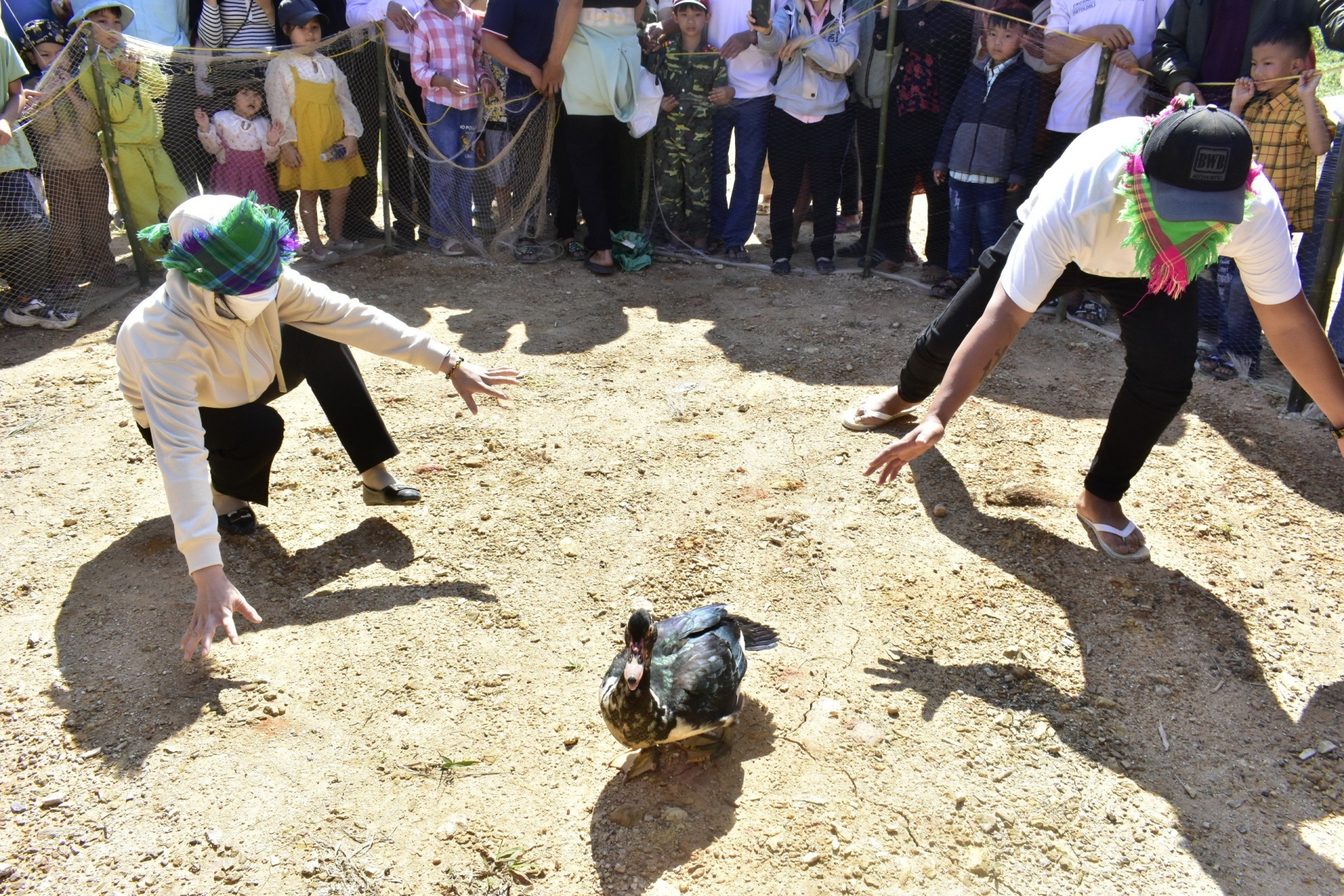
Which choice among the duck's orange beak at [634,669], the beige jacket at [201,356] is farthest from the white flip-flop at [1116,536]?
the beige jacket at [201,356]

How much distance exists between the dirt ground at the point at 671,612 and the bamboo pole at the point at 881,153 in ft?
5.79

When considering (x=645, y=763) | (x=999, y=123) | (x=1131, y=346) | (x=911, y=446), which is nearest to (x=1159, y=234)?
(x=1131, y=346)

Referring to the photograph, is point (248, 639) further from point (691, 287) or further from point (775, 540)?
point (691, 287)

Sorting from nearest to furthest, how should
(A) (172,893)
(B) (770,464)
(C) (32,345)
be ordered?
(A) (172,893)
(B) (770,464)
(C) (32,345)

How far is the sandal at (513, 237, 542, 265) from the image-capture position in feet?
22.6

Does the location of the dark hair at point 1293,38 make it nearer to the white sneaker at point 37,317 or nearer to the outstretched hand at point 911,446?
the outstretched hand at point 911,446

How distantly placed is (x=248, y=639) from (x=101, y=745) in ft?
1.78

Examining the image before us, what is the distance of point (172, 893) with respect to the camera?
8.27ft

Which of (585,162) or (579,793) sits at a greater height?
(585,162)

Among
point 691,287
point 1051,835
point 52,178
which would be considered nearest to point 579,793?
point 1051,835

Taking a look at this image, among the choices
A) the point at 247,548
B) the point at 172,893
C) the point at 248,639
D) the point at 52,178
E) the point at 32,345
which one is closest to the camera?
the point at 172,893

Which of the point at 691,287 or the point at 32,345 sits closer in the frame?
the point at 32,345

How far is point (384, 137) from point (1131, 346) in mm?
5036

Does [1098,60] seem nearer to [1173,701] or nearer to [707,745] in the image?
[1173,701]
